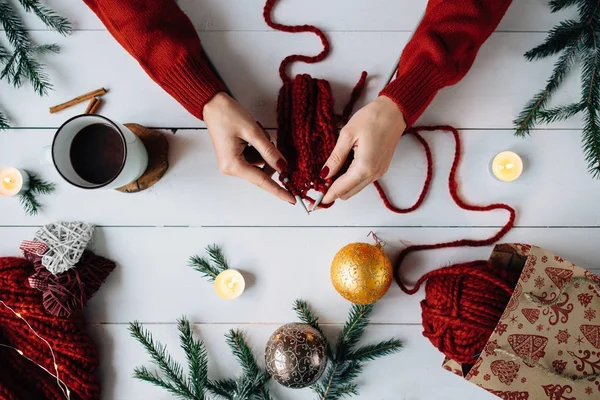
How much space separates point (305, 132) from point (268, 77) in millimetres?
187

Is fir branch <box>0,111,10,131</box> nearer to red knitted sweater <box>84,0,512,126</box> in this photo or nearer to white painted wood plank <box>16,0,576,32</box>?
white painted wood plank <box>16,0,576,32</box>

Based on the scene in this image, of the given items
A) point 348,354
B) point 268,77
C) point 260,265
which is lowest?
point 348,354

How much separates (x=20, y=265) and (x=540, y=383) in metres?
0.90

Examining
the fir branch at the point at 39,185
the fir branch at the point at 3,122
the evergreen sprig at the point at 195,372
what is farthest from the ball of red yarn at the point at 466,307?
the fir branch at the point at 3,122

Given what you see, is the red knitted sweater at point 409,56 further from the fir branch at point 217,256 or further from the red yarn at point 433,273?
the fir branch at point 217,256

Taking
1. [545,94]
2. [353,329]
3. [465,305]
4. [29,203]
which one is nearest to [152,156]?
[29,203]

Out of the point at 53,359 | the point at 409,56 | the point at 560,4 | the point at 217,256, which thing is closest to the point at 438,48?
the point at 409,56

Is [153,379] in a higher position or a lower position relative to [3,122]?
lower

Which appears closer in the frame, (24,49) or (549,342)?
(549,342)

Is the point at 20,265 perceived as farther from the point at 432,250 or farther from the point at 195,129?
the point at 432,250

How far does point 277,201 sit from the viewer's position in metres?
0.79

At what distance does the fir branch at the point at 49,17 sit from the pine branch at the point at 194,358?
57cm

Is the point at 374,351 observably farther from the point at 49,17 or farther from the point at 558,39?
the point at 49,17

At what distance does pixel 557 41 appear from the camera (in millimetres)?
763
